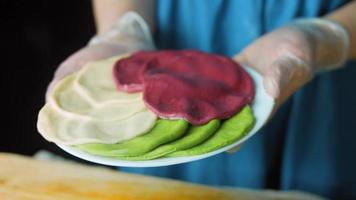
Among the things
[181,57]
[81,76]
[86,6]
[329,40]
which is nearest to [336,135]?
[329,40]

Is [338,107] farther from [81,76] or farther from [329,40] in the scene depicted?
[81,76]

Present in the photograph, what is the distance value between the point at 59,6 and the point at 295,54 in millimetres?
742

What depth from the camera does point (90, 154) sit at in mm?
466

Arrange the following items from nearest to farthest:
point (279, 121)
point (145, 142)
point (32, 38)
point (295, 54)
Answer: point (145, 142), point (295, 54), point (279, 121), point (32, 38)

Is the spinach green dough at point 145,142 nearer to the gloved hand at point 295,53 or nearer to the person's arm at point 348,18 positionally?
the gloved hand at point 295,53

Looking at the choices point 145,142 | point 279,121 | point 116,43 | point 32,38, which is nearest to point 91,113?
point 145,142

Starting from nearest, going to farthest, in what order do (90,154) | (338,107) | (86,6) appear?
(90,154)
(338,107)
(86,6)

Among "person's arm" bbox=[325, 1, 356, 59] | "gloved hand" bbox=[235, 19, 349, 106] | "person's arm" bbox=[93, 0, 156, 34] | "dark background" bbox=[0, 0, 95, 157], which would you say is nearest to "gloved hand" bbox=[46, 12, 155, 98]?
"person's arm" bbox=[93, 0, 156, 34]

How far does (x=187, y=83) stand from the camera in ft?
1.85

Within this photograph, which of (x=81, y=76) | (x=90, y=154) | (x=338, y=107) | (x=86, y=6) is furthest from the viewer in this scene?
(x=86, y=6)

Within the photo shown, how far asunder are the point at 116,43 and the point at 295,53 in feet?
0.81

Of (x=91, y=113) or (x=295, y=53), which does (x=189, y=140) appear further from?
(x=295, y=53)

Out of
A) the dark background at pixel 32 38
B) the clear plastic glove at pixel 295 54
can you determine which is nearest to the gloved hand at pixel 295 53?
the clear plastic glove at pixel 295 54

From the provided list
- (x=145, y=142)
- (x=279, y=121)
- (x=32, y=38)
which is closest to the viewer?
(x=145, y=142)
